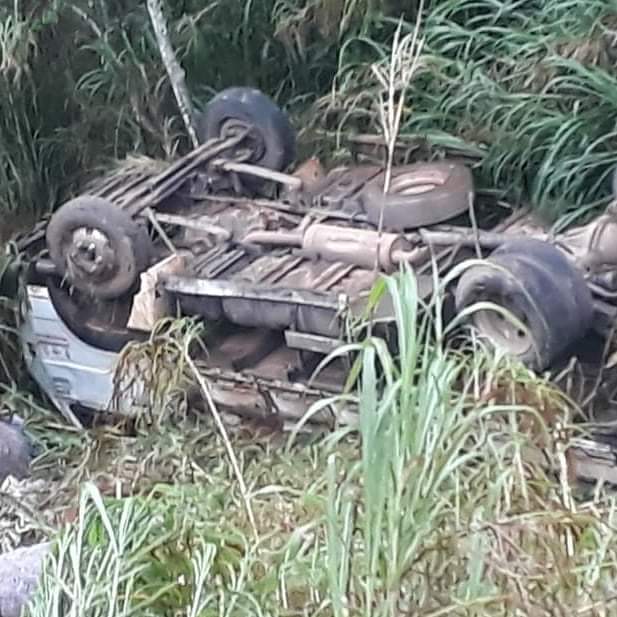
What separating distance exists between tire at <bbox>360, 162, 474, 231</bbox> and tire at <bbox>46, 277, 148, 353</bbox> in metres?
0.80

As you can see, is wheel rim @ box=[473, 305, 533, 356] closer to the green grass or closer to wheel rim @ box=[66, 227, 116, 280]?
the green grass

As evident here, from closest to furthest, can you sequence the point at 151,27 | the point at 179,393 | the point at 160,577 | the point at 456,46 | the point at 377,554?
the point at 377,554, the point at 160,577, the point at 179,393, the point at 456,46, the point at 151,27

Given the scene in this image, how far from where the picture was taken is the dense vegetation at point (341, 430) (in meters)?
2.76

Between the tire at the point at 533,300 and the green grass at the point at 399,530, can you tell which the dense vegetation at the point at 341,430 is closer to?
the green grass at the point at 399,530

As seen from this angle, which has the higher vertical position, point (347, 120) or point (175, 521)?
point (175, 521)

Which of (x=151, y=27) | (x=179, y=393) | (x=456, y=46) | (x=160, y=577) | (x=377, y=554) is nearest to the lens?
(x=377, y=554)

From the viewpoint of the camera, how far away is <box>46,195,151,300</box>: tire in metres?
4.61

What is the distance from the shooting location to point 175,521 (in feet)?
9.81

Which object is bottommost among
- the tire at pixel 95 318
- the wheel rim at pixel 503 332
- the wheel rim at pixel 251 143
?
the tire at pixel 95 318

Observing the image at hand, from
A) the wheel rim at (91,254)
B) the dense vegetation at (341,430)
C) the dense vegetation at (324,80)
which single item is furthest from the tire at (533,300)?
the wheel rim at (91,254)

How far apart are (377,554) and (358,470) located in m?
0.17

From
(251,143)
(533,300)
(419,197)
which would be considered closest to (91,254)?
(251,143)

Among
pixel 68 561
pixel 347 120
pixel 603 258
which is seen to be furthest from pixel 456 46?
pixel 68 561

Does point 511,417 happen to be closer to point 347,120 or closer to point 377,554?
point 377,554
